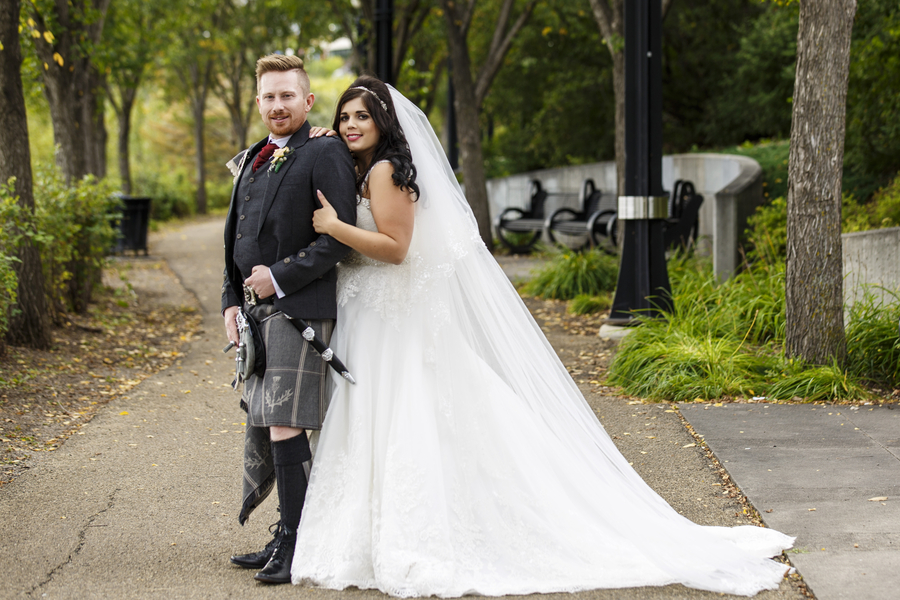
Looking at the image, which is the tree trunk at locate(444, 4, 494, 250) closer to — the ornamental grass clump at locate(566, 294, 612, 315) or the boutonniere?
the ornamental grass clump at locate(566, 294, 612, 315)

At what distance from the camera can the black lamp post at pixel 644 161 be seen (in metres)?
7.86

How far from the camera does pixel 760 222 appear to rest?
9242mm

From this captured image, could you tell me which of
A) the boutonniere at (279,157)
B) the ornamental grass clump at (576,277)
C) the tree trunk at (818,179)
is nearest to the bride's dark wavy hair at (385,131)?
the boutonniere at (279,157)

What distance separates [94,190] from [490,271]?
7.64 m

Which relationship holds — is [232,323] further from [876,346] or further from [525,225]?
[525,225]

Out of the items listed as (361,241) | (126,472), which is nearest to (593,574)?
(361,241)

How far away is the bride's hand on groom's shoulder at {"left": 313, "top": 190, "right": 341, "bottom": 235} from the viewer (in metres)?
3.26

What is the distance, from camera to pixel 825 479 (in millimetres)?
4320

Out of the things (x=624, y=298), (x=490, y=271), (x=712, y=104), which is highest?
(x=712, y=104)

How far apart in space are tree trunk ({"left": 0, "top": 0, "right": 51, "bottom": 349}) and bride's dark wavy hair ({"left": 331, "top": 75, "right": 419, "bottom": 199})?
198 inches

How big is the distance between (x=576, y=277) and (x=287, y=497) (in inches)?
304

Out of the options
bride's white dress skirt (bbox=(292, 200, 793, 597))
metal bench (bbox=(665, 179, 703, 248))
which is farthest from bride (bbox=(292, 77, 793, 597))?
metal bench (bbox=(665, 179, 703, 248))

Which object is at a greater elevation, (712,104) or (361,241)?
(712,104)

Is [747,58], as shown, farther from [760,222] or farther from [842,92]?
[842,92]
